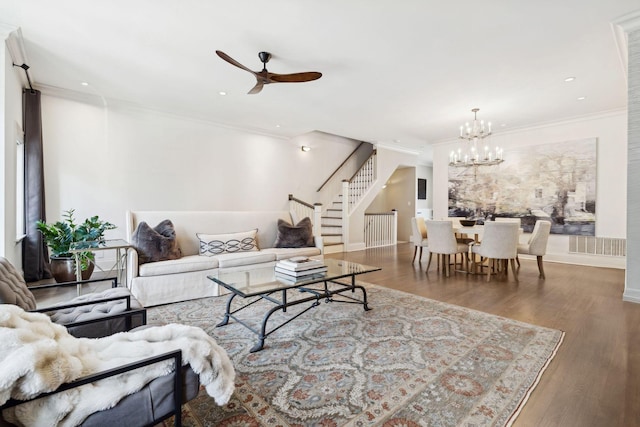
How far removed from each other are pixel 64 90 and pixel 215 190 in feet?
8.44

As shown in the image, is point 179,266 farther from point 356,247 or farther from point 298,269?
point 356,247

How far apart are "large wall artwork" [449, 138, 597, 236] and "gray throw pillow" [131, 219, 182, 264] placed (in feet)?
17.5

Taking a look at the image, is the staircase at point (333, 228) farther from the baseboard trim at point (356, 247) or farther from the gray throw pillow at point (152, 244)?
the gray throw pillow at point (152, 244)

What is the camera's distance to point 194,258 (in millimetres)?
3600

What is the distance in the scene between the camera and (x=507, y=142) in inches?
246

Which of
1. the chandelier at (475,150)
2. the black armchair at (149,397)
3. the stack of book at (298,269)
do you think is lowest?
the black armchair at (149,397)

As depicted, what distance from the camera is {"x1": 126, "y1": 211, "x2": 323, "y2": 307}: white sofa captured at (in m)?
3.12

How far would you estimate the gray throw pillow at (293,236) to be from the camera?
4.51 metres

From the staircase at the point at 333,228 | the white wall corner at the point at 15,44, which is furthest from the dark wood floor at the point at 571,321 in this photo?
the white wall corner at the point at 15,44

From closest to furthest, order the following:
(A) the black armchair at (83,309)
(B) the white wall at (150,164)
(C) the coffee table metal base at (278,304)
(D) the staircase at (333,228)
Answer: (A) the black armchair at (83,309), (C) the coffee table metal base at (278,304), (B) the white wall at (150,164), (D) the staircase at (333,228)

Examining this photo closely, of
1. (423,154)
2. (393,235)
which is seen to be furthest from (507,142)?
(393,235)

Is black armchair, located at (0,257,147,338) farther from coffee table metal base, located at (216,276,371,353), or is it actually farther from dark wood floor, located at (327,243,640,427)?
dark wood floor, located at (327,243,640,427)

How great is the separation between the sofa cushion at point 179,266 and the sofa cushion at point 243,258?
0.09 metres

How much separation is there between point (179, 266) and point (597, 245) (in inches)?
263
